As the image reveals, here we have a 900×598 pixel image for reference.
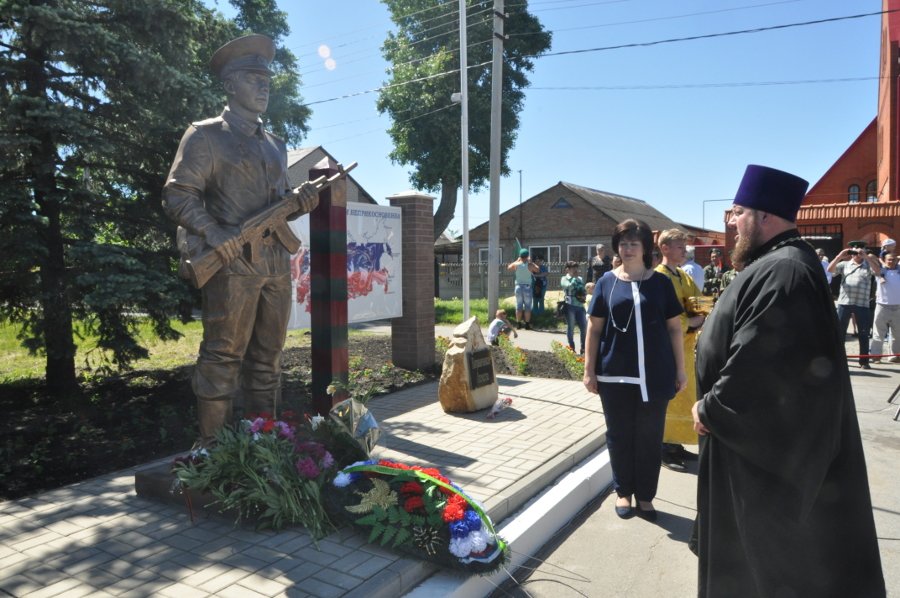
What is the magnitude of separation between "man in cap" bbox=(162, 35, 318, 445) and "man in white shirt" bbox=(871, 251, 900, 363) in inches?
425

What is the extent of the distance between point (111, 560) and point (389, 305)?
20.7ft

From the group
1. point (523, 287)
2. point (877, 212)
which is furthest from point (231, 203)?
point (877, 212)

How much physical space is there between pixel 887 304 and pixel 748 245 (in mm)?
10393

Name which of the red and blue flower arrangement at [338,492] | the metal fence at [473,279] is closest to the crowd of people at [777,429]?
the red and blue flower arrangement at [338,492]

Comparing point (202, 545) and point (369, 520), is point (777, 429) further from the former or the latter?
point (202, 545)

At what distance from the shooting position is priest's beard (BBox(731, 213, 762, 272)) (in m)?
2.60

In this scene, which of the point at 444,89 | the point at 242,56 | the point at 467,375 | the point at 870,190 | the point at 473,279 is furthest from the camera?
the point at 870,190

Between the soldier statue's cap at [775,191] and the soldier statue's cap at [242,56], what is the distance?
9.87 ft

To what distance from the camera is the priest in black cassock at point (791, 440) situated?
Result: 220cm

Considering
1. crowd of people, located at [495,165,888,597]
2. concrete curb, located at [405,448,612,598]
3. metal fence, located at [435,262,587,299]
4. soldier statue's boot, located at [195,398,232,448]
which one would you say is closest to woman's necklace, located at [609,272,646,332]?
concrete curb, located at [405,448,612,598]

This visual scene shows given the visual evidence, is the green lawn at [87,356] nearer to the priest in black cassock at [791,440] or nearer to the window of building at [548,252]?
the priest in black cassock at [791,440]

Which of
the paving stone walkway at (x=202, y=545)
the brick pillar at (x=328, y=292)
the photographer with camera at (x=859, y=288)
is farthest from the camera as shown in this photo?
the photographer with camera at (x=859, y=288)

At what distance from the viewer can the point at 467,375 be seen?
21.4ft

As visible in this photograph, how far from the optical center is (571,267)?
12.8 metres
